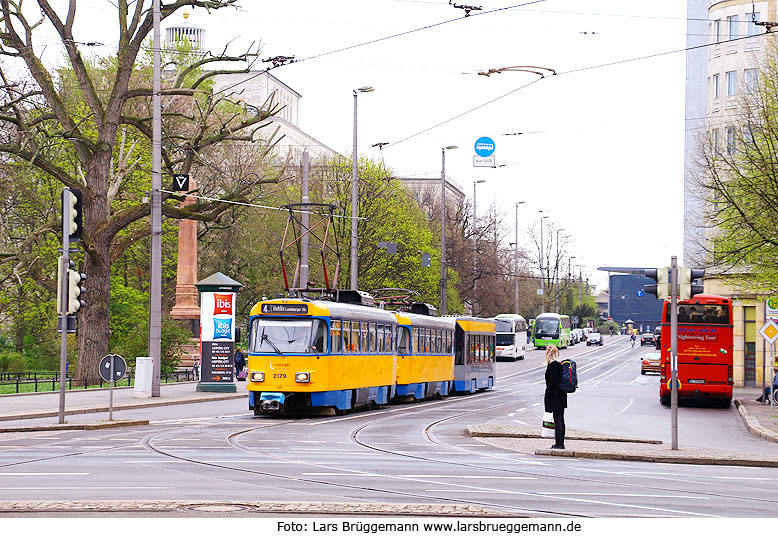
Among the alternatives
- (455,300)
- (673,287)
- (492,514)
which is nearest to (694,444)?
(673,287)

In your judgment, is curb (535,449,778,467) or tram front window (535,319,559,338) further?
tram front window (535,319,559,338)

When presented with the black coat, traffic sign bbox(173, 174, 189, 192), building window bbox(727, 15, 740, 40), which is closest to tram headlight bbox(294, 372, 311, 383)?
the black coat

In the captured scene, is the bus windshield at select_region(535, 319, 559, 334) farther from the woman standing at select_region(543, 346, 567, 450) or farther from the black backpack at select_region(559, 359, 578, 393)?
the black backpack at select_region(559, 359, 578, 393)

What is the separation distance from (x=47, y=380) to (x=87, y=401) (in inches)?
387

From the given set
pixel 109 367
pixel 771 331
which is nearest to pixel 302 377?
pixel 109 367

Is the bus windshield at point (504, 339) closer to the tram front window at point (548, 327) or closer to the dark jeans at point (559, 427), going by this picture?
the tram front window at point (548, 327)

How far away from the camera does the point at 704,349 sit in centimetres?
3953

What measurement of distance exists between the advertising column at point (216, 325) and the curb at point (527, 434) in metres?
16.8

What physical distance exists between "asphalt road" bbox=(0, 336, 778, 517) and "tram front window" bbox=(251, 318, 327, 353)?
5.61 feet

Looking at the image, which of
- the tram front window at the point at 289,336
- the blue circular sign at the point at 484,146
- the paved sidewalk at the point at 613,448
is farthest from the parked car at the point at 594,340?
the tram front window at the point at 289,336

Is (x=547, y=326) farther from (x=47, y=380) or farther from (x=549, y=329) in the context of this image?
(x=47, y=380)

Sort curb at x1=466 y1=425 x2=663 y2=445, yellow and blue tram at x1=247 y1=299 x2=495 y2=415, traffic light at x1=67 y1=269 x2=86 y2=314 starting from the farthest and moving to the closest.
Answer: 1. yellow and blue tram at x1=247 y1=299 x2=495 y2=415
2. traffic light at x1=67 y1=269 x2=86 y2=314
3. curb at x1=466 y1=425 x2=663 y2=445

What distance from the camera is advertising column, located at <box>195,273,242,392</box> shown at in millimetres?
39688
